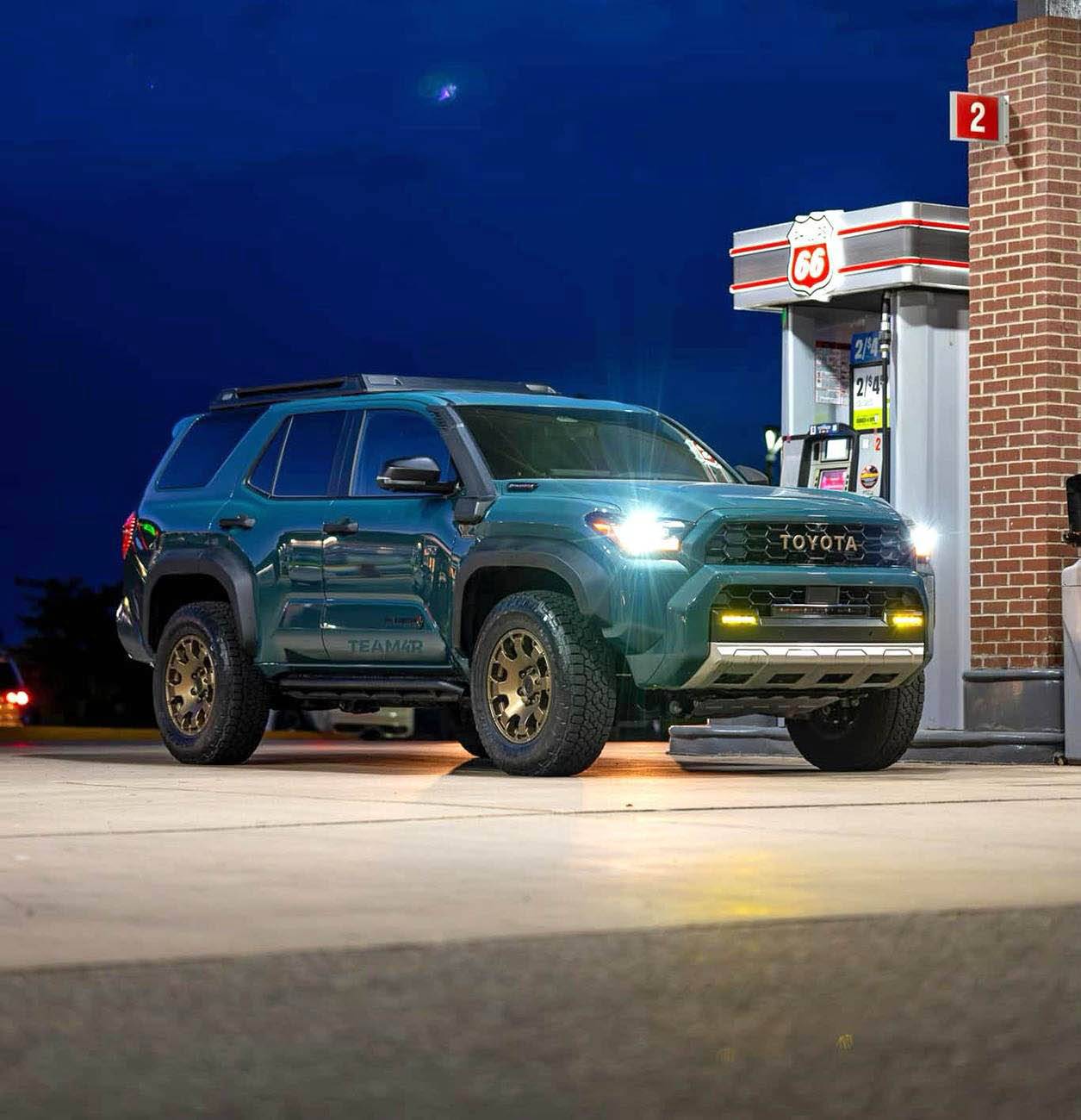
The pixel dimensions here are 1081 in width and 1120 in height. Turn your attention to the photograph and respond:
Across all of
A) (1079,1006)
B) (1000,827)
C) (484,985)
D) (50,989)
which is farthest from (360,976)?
(1000,827)

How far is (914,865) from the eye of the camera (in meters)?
8.30

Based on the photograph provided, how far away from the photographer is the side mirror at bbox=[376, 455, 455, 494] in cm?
1357

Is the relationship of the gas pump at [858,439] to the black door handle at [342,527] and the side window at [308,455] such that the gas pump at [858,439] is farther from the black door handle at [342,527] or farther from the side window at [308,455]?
the black door handle at [342,527]

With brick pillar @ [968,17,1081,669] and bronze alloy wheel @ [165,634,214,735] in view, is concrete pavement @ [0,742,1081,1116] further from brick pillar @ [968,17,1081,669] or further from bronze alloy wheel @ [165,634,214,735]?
brick pillar @ [968,17,1081,669]

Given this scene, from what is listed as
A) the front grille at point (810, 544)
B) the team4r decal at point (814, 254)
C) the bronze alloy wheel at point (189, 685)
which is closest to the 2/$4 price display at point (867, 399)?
the team4r decal at point (814, 254)

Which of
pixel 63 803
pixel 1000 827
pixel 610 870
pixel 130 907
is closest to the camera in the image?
pixel 130 907

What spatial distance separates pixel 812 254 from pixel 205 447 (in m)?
4.92

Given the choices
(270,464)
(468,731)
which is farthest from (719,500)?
(468,731)

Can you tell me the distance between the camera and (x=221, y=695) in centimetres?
1489

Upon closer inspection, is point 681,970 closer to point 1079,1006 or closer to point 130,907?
point 1079,1006

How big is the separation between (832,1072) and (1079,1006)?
106 centimetres

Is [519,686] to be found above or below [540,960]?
above

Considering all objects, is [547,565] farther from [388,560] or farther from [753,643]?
[388,560]

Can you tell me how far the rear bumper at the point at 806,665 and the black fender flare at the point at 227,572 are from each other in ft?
9.95
